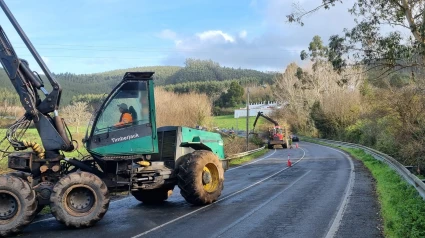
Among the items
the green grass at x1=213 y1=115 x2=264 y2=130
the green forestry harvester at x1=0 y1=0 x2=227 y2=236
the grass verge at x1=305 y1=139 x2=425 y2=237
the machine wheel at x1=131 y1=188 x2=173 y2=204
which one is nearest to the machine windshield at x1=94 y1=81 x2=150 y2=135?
the green forestry harvester at x1=0 y1=0 x2=227 y2=236

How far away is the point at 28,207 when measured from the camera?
8.59 m

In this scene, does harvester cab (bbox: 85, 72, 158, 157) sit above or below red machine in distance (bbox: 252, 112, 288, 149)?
above

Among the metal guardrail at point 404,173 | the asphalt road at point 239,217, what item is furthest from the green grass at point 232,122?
the asphalt road at point 239,217

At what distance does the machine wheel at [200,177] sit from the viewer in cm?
1130

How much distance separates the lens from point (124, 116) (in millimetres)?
10398

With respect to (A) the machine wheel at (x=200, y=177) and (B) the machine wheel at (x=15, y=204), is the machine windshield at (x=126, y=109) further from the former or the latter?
(B) the machine wheel at (x=15, y=204)

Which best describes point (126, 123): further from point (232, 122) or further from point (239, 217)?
point (232, 122)

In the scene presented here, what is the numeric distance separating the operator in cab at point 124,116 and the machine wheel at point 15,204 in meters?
2.50

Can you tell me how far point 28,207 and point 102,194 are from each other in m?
1.43

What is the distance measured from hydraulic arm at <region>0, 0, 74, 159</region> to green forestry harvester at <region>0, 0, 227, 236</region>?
20 mm

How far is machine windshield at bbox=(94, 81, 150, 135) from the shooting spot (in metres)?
10.2

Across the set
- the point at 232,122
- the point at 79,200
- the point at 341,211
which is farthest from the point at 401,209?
the point at 232,122

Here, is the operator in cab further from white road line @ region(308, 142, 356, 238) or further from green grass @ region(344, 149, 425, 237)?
green grass @ region(344, 149, 425, 237)

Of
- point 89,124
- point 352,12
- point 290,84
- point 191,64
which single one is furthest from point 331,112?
point 191,64
